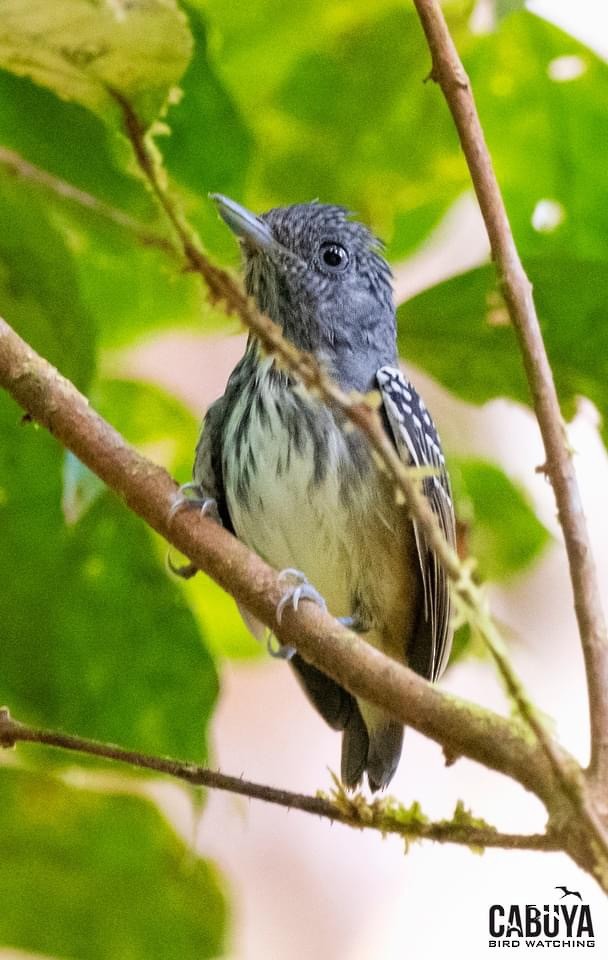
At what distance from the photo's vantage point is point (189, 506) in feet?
3.24

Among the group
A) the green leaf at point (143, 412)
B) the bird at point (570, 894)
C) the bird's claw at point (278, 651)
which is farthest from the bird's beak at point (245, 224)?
the bird at point (570, 894)

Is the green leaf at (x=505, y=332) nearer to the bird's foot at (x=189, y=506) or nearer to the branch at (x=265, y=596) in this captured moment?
the bird's foot at (x=189, y=506)

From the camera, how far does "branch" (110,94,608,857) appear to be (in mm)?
685

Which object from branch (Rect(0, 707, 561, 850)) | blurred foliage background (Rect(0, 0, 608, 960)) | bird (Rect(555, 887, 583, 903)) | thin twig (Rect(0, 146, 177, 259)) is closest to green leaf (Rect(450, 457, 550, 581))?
blurred foliage background (Rect(0, 0, 608, 960))

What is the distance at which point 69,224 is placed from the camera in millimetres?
1416

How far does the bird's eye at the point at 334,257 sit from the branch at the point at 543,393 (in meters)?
0.66

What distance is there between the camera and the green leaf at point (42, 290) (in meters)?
1.23

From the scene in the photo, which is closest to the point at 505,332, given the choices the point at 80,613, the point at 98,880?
the point at 80,613

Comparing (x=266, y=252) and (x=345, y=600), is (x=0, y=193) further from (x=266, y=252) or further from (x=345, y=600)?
(x=345, y=600)

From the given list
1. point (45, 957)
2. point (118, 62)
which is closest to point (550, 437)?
point (118, 62)

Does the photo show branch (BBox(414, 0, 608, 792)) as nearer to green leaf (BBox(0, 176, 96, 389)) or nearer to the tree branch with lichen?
the tree branch with lichen

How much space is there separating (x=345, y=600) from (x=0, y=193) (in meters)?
0.69

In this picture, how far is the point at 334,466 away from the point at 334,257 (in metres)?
Result: 0.34

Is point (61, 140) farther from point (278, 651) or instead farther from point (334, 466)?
point (278, 651)
